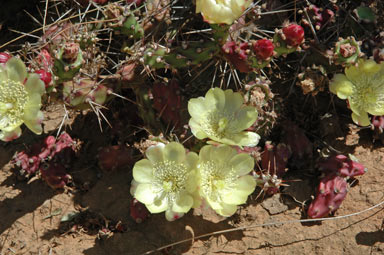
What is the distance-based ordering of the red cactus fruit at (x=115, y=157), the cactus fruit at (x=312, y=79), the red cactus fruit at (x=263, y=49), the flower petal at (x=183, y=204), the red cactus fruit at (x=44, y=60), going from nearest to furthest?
the flower petal at (x=183, y=204) < the red cactus fruit at (x=263, y=49) < the cactus fruit at (x=312, y=79) < the red cactus fruit at (x=44, y=60) < the red cactus fruit at (x=115, y=157)

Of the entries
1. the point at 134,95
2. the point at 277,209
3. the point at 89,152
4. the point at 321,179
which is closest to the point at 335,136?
the point at 321,179

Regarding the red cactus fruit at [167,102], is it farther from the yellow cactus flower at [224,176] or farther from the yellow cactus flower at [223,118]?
the yellow cactus flower at [224,176]

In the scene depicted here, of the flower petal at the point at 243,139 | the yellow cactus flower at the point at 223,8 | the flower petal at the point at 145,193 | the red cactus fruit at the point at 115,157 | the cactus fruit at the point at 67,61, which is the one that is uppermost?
the yellow cactus flower at the point at 223,8

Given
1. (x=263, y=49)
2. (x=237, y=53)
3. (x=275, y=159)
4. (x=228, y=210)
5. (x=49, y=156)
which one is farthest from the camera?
(x=49, y=156)

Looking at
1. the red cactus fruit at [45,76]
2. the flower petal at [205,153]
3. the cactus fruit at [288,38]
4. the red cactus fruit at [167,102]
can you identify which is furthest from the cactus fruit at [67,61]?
the cactus fruit at [288,38]

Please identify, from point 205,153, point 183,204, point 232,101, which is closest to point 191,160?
point 205,153

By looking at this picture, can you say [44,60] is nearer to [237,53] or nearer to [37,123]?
[37,123]

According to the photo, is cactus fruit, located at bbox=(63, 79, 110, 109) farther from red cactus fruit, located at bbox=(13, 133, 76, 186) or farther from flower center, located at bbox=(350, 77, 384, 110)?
flower center, located at bbox=(350, 77, 384, 110)

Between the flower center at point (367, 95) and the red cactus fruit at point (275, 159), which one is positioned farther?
the red cactus fruit at point (275, 159)
